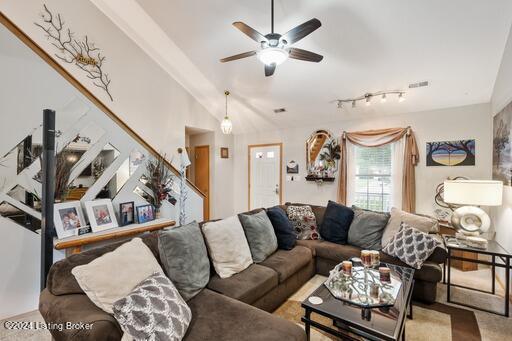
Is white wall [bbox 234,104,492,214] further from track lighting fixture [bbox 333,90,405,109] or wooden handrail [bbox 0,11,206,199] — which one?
wooden handrail [bbox 0,11,206,199]

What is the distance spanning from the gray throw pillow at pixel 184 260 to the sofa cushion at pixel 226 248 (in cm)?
15

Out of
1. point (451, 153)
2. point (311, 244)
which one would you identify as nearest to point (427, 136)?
point (451, 153)

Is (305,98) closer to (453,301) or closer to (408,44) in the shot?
(408,44)

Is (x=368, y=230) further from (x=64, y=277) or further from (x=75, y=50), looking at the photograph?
(x=75, y=50)

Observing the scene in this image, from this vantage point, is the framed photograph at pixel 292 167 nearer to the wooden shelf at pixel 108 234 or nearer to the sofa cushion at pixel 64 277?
the wooden shelf at pixel 108 234

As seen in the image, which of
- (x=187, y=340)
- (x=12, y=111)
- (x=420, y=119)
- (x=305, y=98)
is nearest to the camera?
(x=187, y=340)

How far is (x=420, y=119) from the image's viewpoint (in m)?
3.98

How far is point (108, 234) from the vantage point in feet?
8.84

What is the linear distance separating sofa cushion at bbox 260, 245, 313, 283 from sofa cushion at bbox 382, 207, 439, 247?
0.93m

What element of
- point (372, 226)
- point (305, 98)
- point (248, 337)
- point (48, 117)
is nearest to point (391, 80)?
point (305, 98)

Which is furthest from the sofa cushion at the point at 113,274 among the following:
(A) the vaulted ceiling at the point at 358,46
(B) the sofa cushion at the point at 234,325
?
(A) the vaulted ceiling at the point at 358,46

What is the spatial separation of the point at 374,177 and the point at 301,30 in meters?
3.19

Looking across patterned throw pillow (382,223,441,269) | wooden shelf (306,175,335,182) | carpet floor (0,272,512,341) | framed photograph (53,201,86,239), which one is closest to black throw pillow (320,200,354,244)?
patterned throw pillow (382,223,441,269)

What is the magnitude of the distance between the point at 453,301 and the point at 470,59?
2725 millimetres
